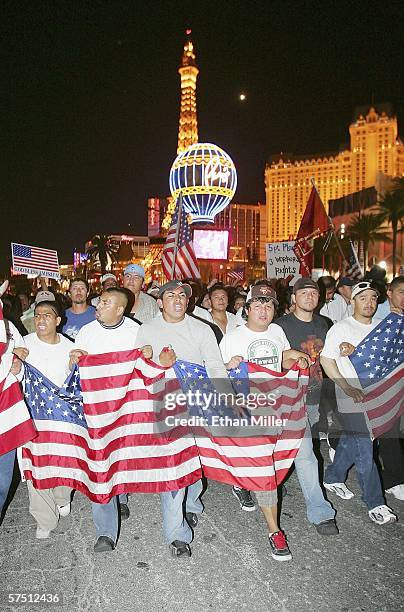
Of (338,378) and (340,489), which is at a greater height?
(338,378)

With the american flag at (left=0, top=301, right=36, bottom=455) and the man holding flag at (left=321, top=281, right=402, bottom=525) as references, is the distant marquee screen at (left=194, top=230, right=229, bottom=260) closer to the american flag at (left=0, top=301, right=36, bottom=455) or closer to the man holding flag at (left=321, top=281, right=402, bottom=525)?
the man holding flag at (left=321, top=281, right=402, bottom=525)

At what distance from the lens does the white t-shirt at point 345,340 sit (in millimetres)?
4793

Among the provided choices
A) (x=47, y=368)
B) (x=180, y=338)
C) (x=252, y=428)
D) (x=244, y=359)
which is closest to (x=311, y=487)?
(x=252, y=428)

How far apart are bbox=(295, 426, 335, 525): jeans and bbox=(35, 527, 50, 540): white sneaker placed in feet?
7.10

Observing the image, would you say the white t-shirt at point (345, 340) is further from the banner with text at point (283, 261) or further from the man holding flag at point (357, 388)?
the banner with text at point (283, 261)

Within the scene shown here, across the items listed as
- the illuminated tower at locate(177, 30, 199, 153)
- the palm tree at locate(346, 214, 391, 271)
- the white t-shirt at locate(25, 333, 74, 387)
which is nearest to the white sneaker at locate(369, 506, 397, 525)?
the white t-shirt at locate(25, 333, 74, 387)

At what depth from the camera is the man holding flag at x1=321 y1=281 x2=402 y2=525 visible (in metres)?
4.60

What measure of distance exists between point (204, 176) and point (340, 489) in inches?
1660

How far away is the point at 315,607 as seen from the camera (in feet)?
11.0

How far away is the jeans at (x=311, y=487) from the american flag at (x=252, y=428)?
0.27 ft

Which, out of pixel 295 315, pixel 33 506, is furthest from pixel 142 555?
pixel 295 315

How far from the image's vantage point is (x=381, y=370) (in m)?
4.99

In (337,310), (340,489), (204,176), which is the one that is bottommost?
(340,489)

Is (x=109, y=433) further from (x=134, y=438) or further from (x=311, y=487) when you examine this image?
(x=311, y=487)
